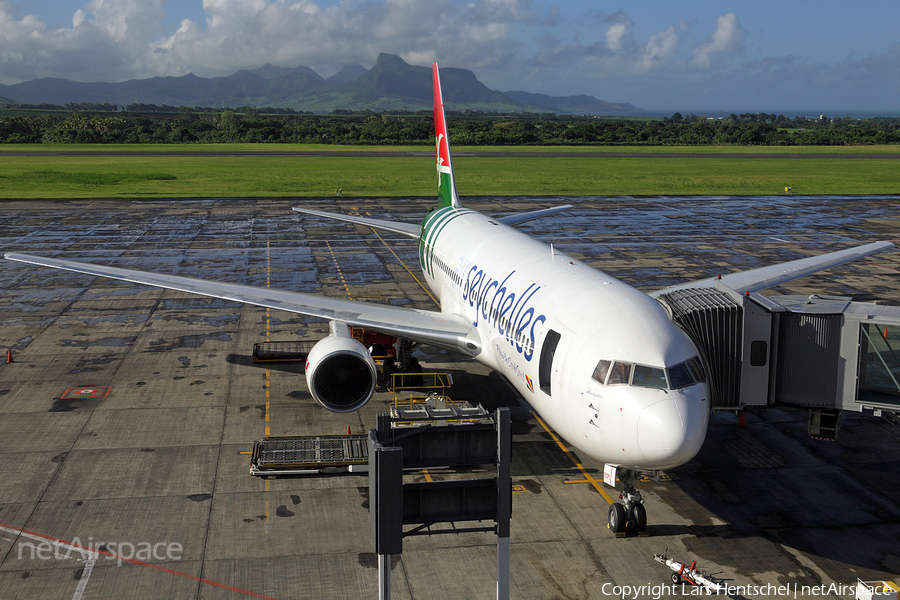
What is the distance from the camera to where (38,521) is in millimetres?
15484

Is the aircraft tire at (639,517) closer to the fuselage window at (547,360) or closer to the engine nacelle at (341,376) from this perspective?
the fuselage window at (547,360)

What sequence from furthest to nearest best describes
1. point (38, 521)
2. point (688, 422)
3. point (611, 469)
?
Answer: point (38, 521)
point (611, 469)
point (688, 422)

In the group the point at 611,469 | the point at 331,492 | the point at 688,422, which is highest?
the point at 688,422

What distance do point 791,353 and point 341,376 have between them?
447 inches

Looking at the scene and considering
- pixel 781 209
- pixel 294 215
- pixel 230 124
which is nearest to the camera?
pixel 294 215

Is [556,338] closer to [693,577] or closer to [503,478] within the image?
[693,577]

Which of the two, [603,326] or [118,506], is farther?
[118,506]

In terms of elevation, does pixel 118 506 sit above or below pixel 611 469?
below

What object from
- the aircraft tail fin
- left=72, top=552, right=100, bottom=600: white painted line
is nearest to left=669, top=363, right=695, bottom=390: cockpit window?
A: left=72, top=552, right=100, bottom=600: white painted line

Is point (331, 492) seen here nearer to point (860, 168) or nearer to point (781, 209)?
point (781, 209)

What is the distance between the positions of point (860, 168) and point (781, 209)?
4653 cm

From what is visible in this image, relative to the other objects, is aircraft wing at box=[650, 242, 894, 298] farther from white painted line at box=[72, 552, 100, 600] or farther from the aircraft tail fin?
white painted line at box=[72, 552, 100, 600]

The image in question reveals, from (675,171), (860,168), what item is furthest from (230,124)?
(860,168)
